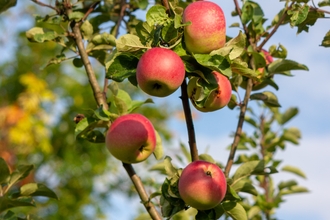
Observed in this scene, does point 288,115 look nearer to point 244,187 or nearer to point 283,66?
point 283,66

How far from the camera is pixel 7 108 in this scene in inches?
332

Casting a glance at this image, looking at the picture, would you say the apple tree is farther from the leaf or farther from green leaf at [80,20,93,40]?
the leaf

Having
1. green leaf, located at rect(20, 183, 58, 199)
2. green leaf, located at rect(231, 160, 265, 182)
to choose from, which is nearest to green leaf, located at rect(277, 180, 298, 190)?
green leaf, located at rect(231, 160, 265, 182)

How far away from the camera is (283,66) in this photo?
146 cm

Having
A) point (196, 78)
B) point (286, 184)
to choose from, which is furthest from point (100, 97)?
point (286, 184)

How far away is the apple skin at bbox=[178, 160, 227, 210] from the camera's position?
1095mm

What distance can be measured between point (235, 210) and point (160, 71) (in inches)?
17.4

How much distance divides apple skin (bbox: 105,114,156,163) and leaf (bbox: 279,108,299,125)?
1155 millimetres

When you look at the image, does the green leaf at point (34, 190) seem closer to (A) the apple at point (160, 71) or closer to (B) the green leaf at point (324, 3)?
(A) the apple at point (160, 71)

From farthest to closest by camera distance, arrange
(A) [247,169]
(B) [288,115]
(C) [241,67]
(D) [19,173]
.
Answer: (B) [288,115] → (D) [19,173] → (A) [247,169] → (C) [241,67]

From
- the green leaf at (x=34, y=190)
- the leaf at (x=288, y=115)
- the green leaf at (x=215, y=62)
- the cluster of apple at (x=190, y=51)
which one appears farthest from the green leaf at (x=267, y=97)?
the leaf at (x=288, y=115)

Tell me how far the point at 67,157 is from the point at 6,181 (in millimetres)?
6600

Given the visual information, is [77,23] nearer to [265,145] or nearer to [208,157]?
[208,157]

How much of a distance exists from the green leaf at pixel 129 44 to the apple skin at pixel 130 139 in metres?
0.27
